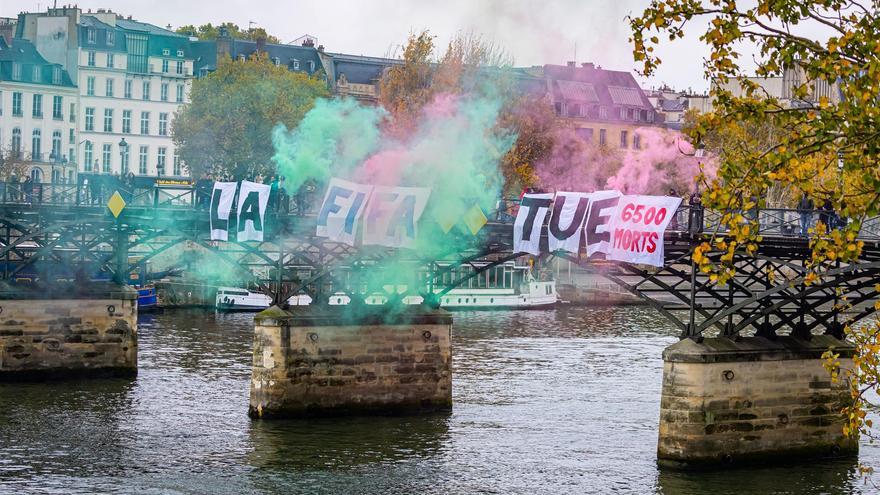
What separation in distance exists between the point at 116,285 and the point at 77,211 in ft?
12.8

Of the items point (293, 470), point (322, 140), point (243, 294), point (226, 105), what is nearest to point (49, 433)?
point (293, 470)

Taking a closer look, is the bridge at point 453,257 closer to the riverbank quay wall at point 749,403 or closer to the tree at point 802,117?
the riverbank quay wall at point 749,403

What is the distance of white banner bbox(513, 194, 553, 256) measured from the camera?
4472 centimetres

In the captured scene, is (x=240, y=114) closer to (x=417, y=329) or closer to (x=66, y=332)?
(x=66, y=332)

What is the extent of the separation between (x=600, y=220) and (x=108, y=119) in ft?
317

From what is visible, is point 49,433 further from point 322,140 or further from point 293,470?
point 322,140

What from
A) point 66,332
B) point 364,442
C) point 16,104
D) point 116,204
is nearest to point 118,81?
point 16,104

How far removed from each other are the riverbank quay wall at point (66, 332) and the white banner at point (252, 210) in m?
8.94

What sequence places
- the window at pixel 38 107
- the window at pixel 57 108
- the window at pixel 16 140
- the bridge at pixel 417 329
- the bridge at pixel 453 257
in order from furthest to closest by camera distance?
the window at pixel 57 108 < the window at pixel 38 107 < the window at pixel 16 140 < the bridge at pixel 453 257 < the bridge at pixel 417 329

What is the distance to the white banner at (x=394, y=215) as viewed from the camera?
152 feet

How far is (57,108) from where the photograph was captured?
129750mm

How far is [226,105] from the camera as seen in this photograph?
11306 centimetres

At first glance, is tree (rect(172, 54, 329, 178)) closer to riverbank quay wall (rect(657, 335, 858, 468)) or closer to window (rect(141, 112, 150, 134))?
window (rect(141, 112, 150, 134))

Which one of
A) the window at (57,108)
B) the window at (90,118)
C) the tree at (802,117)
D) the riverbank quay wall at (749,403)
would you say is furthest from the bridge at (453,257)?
the window at (90,118)
